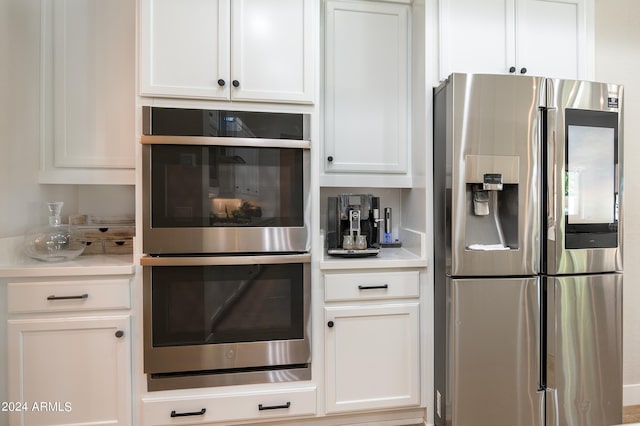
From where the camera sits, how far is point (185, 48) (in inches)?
63.2

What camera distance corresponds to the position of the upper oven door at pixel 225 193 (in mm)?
1575

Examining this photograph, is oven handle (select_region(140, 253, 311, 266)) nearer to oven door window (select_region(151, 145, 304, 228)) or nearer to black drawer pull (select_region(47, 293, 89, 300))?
oven door window (select_region(151, 145, 304, 228))

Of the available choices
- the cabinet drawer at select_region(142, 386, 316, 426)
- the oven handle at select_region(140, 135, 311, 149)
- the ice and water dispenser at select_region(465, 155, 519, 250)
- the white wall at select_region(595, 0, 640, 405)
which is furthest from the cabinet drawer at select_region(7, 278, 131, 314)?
the white wall at select_region(595, 0, 640, 405)

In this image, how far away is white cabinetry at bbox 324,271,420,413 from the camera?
172 cm

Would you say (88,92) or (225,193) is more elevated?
(88,92)

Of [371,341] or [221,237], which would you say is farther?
[371,341]

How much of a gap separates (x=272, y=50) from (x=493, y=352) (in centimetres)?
188

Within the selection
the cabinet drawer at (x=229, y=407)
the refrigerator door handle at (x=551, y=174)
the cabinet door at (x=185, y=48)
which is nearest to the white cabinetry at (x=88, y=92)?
the cabinet door at (x=185, y=48)

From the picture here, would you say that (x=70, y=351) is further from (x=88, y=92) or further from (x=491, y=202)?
(x=491, y=202)

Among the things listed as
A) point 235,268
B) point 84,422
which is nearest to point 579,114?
point 235,268

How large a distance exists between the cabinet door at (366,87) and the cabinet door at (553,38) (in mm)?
663

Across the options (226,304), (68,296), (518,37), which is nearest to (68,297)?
(68,296)

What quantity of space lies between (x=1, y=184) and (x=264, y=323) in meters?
1.44

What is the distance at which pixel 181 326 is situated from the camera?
5.29 ft
